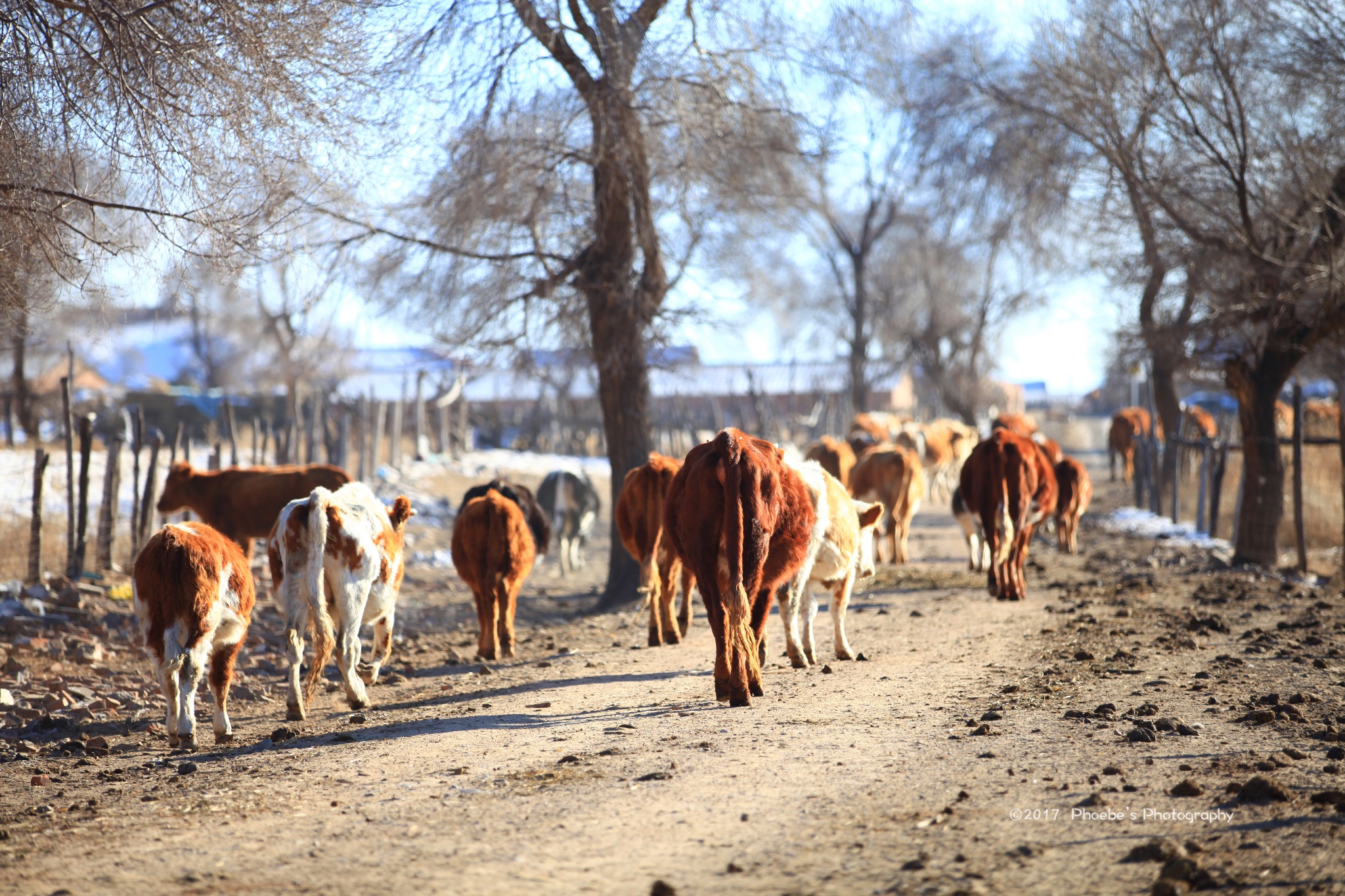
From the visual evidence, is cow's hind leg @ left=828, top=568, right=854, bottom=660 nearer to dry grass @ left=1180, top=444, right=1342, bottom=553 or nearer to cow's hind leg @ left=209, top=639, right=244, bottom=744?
cow's hind leg @ left=209, top=639, right=244, bottom=744

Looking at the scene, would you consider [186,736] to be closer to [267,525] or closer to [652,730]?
[652,730]

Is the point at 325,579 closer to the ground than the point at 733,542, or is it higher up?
closer to the ground

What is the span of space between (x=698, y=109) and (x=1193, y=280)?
599cm

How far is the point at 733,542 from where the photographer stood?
638 cm

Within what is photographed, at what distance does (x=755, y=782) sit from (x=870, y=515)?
4416 mm

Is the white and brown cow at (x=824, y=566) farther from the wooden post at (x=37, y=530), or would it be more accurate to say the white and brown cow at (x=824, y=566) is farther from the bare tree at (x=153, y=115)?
the wooden post at (x=37, y=530)

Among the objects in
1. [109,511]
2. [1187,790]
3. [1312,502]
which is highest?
[109,511]

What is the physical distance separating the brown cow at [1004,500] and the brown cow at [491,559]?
492 cm

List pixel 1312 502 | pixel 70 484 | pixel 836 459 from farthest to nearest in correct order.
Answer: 1. pixel 1312 502
2. pixel 836 459
3. pixel 70 484

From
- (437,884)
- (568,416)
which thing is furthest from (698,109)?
(568,416)

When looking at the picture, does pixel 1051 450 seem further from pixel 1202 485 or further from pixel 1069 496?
pixel 1069 496

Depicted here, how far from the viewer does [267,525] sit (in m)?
11.5

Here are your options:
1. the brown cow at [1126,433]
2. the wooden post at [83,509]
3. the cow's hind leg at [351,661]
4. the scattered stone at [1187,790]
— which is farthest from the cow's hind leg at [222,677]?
the brown cow at [1126,433]

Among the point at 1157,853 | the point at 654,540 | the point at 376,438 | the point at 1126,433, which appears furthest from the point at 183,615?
the point at 1126,433
